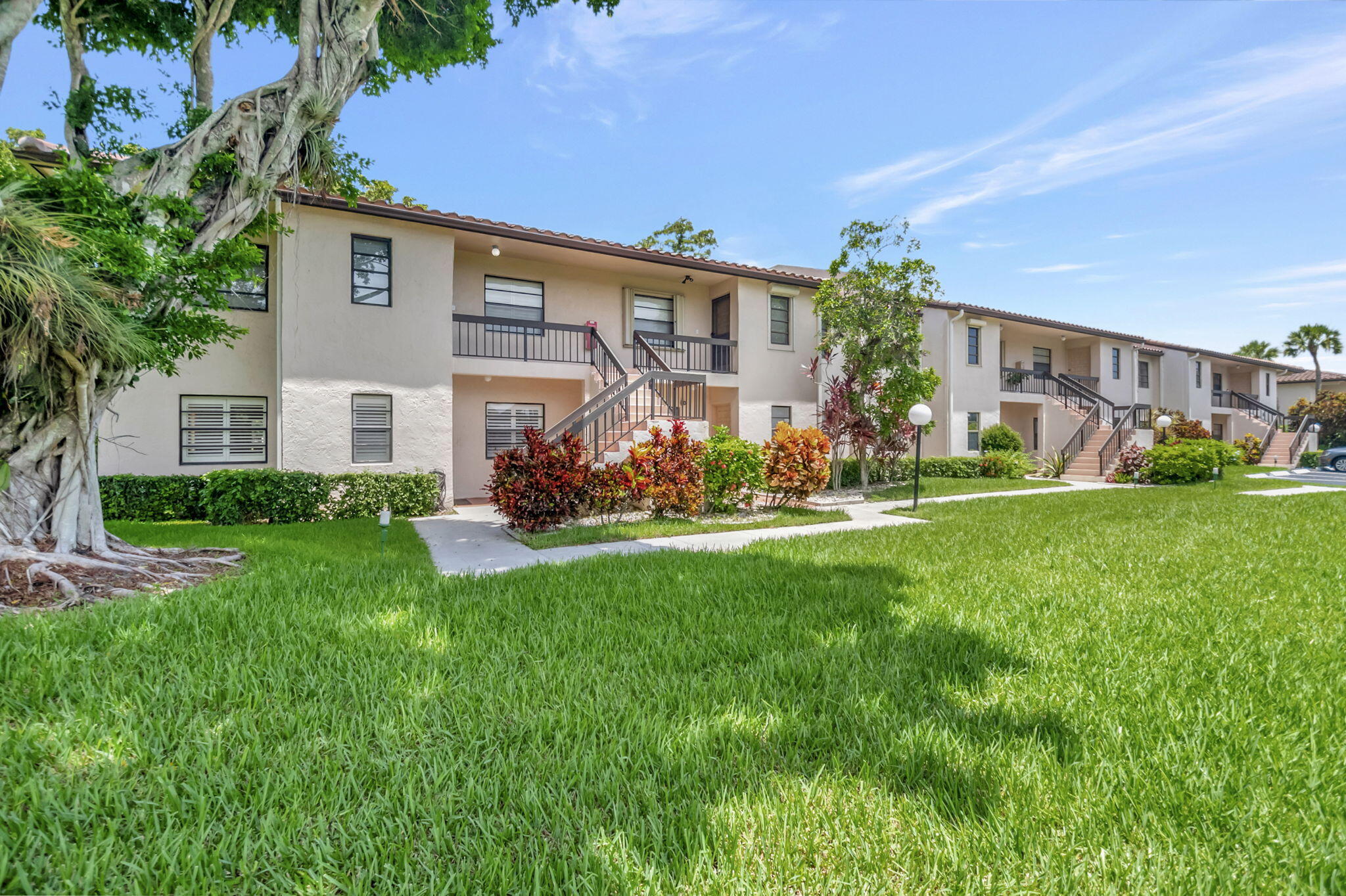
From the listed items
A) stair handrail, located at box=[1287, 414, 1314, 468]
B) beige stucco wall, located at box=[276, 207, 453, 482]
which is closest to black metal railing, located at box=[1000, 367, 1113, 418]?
stair handrail, located at box=[1287, 414, 1314, 468]

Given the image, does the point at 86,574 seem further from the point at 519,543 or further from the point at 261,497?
the point at 261,497

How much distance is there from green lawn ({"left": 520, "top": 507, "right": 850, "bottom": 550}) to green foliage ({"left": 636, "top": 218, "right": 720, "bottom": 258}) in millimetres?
20836

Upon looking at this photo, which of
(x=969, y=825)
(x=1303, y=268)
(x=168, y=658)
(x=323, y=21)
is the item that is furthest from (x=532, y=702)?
(x=1303, y=268)

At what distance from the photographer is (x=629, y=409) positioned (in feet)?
42.0

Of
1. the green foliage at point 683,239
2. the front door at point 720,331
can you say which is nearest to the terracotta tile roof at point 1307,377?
the green foliage at point 683,239

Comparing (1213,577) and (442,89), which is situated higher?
(442,89)

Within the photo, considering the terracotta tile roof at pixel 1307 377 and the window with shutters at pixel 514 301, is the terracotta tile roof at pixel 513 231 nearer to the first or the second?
the window with shutters at pixel 514 301

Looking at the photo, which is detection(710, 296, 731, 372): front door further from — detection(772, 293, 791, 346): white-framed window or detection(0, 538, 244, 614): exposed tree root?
detection(0, 538, 244, 614): exposed tree root

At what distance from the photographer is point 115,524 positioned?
8.76 meters

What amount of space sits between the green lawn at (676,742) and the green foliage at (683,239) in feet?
88.0

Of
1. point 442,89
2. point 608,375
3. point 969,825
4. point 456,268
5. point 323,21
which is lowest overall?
point 969,825

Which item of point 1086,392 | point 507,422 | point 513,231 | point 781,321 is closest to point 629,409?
point 507,422

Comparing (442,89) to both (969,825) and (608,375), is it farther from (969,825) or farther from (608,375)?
(969,825)

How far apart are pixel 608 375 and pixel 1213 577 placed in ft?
38.6
